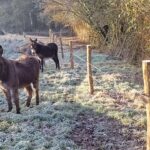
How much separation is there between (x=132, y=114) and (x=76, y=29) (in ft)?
87.0

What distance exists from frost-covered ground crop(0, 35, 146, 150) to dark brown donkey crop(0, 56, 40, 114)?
0.47 m

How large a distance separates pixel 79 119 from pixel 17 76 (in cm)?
207

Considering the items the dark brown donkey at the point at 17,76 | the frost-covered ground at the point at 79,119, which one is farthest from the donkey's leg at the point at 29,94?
the frost-covered ground at the point at 79,119

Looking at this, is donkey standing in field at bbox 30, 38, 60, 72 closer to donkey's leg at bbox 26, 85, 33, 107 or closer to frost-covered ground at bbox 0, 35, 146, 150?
frost-covered ground at bbox 0, 35, 146, 150

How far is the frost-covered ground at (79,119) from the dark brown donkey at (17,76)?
0.47 metres

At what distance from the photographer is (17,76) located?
11.4 metres

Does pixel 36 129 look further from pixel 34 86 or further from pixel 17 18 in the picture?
pixel 17 18

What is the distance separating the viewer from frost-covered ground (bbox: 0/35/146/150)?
880 cm

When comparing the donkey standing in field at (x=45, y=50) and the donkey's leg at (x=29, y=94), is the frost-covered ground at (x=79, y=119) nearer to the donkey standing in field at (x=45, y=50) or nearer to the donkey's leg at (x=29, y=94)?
the donkey's leg at (x=29, y=94)

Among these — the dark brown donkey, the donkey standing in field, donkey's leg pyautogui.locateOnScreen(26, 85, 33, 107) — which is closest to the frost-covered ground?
donkey's leg pyautogui.locateOnScreen(26, 85, 33, 107)

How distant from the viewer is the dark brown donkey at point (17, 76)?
36.2 ft

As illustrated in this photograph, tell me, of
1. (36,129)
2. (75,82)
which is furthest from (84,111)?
(75,82)

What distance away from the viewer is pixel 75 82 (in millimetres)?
15836

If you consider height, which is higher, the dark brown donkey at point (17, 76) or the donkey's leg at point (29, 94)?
the dark brown donkey at point (17, 76)
